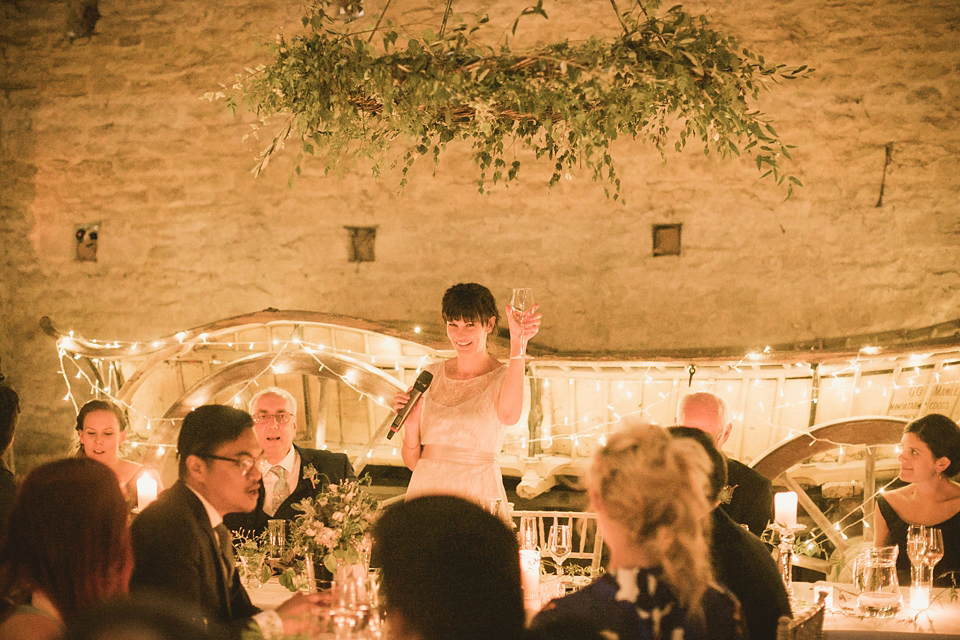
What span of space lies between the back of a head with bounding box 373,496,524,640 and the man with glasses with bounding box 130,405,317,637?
40.6 inches

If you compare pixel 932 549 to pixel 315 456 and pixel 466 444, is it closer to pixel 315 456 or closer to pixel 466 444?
pixel 466 444

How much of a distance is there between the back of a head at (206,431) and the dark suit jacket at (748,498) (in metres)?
2.16

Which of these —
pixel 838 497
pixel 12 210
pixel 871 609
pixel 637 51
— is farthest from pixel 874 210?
pixel 12 210

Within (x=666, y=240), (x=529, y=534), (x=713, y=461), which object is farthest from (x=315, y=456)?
(x=666, y=240)

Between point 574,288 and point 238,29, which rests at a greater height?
point 238,29

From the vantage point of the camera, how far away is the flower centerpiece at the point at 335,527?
270 centimetres

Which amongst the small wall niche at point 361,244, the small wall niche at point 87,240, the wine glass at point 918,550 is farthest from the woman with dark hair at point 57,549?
the small wall niche at point 87,240

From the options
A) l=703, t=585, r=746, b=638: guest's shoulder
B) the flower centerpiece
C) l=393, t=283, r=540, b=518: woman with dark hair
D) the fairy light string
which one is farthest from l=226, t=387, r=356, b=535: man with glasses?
l=703, t=585, r=746, b=638: guest's shoulder

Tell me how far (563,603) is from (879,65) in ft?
15.7

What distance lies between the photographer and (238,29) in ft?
20.4

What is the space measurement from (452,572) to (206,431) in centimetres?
123

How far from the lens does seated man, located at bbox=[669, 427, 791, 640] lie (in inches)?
88.4

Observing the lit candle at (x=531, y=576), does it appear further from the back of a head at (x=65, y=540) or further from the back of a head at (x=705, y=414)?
the back of a head at (x=65, y=540)

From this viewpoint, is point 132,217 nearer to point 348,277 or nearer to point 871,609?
point 348,277
